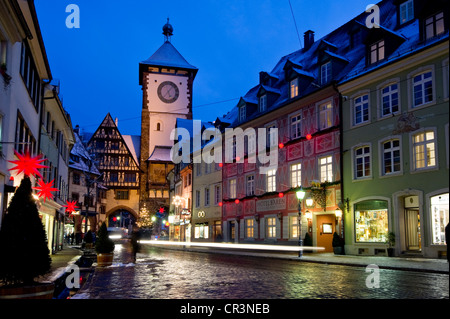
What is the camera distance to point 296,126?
3159 cm

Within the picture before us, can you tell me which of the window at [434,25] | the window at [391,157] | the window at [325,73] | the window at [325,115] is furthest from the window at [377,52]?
the window at [391,157]

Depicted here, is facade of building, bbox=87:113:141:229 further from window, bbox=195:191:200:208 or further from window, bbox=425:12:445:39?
window, bbox=425:12:445:39

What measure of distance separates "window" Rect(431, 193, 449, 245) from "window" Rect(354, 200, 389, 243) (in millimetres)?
2969

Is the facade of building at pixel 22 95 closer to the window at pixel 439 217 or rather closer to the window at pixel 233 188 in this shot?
the window at pixel 233 188

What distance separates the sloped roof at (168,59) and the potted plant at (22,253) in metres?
74.3

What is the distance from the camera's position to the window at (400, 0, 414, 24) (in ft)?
85.5

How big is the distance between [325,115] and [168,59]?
57.5 metres

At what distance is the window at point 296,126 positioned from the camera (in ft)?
103

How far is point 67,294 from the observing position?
36.4 feet

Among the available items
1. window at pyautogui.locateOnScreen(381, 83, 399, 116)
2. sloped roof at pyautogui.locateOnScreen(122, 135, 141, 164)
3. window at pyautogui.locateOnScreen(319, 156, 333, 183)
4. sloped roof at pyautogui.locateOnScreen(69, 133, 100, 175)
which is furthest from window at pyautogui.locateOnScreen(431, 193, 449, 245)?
sloped roof at pyautogui.locateOnScreen(122, 135, 141, 164)

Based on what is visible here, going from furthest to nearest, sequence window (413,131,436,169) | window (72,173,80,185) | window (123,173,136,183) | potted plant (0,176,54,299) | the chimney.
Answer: window (123,173,136,183) < window (72,173,80,185) < the chimney < window (413,131,436,169) < potted plant (0,176,54,299)

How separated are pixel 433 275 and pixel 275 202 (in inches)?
724

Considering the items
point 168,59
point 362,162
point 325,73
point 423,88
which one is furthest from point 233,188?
point 168,59
